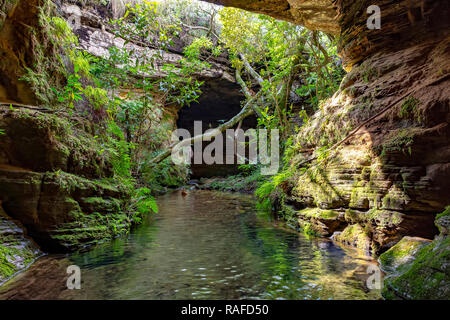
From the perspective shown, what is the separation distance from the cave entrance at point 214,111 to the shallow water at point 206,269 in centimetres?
1446

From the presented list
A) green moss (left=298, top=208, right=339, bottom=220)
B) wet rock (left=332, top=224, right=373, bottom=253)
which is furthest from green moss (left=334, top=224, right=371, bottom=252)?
green moss (left=298, top=208, right=339, bottom=220)

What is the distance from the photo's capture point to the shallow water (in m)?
2.85

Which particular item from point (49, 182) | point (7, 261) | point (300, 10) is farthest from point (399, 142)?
point (7, 261)

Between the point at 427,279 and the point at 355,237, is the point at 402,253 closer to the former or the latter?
the point at 427,279

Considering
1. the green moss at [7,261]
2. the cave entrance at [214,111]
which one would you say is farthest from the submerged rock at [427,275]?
the cave entrance at [214,111]

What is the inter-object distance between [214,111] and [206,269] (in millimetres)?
19817

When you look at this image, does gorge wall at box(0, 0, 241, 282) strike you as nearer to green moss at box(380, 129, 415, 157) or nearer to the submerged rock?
the submerged rock

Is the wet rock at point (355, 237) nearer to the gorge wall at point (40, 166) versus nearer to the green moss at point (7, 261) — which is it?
the gorge wall at point (40, 166)

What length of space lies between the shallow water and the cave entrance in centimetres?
1446

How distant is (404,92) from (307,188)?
9.25 ft

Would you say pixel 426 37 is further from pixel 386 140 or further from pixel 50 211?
pixel 50 211
